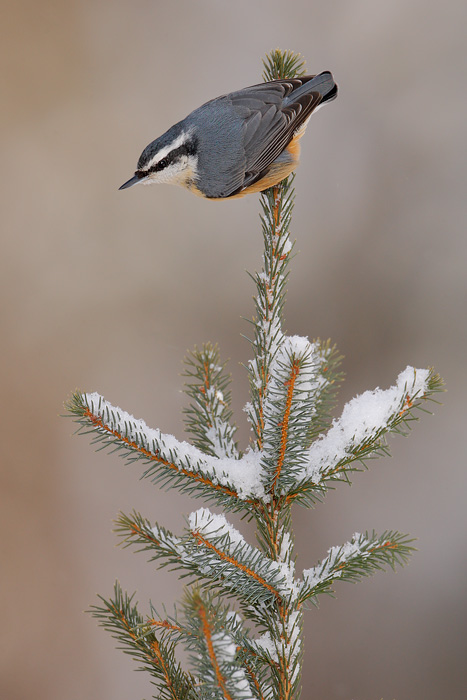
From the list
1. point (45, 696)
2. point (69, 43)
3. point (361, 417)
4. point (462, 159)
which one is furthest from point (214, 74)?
point (45, 696)

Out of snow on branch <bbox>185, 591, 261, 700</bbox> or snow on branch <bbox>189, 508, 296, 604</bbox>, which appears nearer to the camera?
snow on branch <bbox>185, 591, 261, 700</bbox>

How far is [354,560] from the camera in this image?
572 mm

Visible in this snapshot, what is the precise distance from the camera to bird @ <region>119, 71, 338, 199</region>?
102 cm

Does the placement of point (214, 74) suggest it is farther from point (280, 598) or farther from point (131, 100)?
point (280, 598)

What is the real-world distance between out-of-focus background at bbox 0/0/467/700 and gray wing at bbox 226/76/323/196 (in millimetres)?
646

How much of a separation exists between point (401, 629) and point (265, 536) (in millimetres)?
1124

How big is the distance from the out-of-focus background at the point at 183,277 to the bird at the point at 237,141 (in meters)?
0.64

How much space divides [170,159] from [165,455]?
61cm

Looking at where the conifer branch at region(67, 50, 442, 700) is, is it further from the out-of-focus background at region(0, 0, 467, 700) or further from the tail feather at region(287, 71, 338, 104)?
the out-of-focus background at region(0, 0, 467, 700)

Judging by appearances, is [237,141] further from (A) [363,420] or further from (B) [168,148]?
(A) [363,420]

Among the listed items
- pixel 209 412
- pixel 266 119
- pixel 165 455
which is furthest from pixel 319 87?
pixel 165 455

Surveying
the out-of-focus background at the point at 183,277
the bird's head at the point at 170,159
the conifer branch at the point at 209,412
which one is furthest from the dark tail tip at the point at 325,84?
the conifer branch at the point at 209,412

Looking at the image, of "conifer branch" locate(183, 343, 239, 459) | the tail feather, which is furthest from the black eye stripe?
"conifer branch" locate(183, 343, 239, 459)

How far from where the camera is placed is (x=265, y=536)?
0.61 metres
